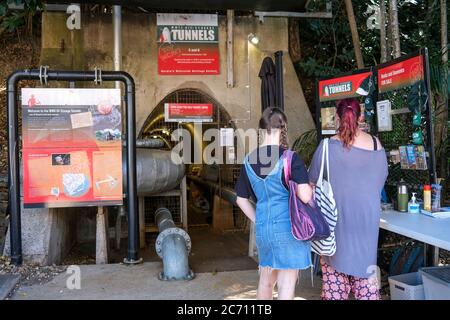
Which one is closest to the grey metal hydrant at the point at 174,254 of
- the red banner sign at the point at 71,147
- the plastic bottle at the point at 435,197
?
the red banner sign at the point at 71,147

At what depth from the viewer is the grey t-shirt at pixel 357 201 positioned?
334 cm

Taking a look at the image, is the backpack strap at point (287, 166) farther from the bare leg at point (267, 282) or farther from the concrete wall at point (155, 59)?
the concrete wall at point (155, 59)

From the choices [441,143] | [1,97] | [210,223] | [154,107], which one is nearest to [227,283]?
[441,143]

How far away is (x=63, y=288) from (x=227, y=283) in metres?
1.73

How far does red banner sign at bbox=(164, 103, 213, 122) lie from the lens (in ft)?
27.0

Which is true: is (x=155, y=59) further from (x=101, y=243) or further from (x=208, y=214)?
(x=208, y=214)

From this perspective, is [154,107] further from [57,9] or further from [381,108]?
[381,108]

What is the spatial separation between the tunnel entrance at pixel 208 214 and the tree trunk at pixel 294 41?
5.60 ft

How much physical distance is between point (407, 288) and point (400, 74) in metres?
1.97

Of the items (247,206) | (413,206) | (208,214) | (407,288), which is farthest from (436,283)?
(208,214)

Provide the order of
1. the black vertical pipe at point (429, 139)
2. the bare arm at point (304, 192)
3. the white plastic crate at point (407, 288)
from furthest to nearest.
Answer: the black vertical pipe at point (429, 139) → the white plastic crate at point (407, 288) → the bare arm at point (304, 192)

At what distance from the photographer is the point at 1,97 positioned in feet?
29.2

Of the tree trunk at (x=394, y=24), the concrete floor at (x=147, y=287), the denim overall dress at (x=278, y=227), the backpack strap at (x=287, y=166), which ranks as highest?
the tree trunk at (x=394, y=24)

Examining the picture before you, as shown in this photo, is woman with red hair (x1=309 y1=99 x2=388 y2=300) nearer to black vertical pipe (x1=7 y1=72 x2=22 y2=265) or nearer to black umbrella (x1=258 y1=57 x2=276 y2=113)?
black umbrella (x1=258 y1=57 x2=276 y2=113)
